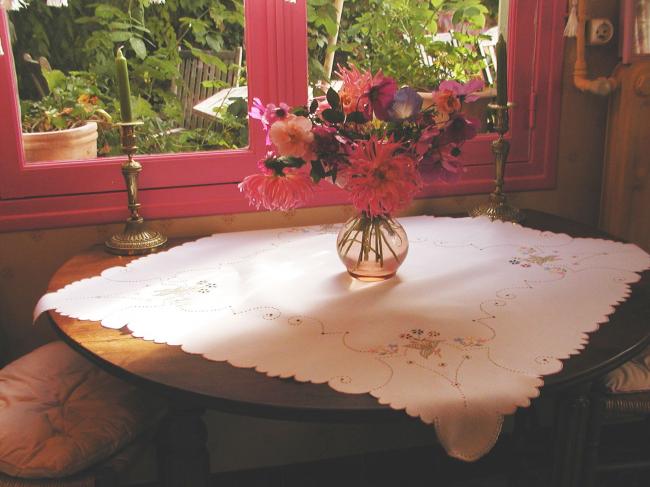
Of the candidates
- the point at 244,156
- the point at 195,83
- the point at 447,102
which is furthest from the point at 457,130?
the point at 195,83

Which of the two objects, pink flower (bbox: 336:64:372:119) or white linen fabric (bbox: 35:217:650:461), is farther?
pink flower (bbox: 336:64:372:119)

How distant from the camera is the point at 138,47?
195 centimetres

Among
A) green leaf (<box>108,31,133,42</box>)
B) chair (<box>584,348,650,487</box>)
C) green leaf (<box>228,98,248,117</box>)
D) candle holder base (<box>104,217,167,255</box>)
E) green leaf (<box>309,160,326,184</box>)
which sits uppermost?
green leaf (<box>108,31,133,42</box>)

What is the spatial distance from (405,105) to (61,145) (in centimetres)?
103

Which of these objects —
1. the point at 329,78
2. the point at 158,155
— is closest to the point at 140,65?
the point at 158,155

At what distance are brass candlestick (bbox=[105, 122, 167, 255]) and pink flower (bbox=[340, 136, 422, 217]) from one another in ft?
2.08

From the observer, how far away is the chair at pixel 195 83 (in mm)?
1986

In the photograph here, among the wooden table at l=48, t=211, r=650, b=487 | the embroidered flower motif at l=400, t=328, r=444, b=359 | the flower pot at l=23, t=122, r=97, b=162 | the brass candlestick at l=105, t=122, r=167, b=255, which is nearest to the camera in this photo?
the wooden table at l=48, t=211, r=650, b=487

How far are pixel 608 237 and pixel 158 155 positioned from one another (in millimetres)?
A: 1235

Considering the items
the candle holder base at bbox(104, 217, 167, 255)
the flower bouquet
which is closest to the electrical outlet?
the flower bouquet

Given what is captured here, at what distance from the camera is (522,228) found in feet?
6.31

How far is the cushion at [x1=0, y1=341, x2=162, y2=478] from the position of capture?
1.30 meters

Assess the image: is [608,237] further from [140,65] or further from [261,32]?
[140,65]

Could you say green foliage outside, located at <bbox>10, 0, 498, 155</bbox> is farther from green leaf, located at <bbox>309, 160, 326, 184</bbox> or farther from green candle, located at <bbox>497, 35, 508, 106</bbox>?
green leaf, located at <bbox>309, 160, 326, 184</bbox>
